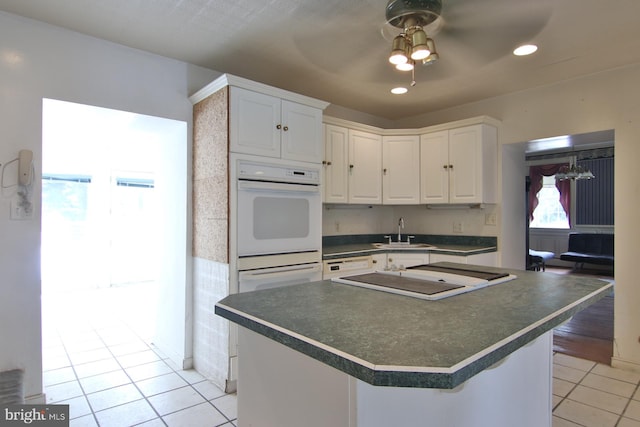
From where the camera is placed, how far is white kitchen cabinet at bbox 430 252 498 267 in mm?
3242

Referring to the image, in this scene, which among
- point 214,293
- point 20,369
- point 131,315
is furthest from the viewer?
point 131,315

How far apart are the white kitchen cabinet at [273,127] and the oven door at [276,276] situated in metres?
0.84

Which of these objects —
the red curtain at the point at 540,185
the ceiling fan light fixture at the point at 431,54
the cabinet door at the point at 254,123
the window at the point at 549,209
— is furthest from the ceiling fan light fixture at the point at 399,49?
the window at the point at 549,209

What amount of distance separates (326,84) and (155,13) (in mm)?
1510

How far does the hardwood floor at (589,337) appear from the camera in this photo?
10.2 ft

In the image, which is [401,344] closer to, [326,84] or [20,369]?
[20,369]

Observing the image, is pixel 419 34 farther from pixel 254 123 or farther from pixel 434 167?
pixel 434 167

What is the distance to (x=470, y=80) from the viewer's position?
3107 millimetres

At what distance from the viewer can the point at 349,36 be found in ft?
7.61

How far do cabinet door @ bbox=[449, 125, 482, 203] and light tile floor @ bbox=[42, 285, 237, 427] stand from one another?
2717 millimetres

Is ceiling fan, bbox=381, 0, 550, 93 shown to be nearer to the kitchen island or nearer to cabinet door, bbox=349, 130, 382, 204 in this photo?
the kitchen island

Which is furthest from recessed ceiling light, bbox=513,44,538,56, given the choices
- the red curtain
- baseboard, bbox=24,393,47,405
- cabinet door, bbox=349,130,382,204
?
the red curtain

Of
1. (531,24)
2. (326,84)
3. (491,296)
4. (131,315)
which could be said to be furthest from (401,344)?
(131,315)

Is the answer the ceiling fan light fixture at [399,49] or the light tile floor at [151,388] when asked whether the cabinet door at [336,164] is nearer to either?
the ceiling fan light fixture at [399,49]
